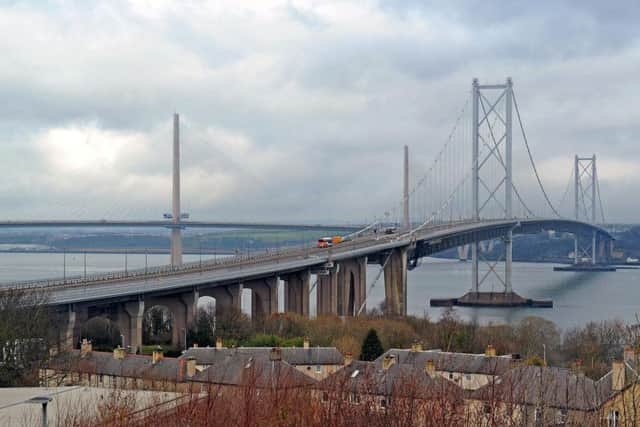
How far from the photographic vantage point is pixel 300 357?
1572 centimetres

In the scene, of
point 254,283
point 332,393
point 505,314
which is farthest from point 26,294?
point 505,314

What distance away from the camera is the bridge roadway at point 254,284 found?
20000 millimetres

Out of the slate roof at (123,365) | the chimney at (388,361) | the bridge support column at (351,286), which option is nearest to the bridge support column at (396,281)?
the bridge support column at (351,286)

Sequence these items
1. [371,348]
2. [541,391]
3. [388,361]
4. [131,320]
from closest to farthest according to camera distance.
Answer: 1. [541,391]
2. [388,361]
3. [371,348]
4. [131,320]

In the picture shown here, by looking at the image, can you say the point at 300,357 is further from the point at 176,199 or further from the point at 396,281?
the point at 176,199

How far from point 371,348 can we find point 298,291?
11.5 meters

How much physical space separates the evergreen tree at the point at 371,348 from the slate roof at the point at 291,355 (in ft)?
3.96

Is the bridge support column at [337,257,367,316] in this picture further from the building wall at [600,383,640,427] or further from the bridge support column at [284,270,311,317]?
the building wall at [600,383,640,427]

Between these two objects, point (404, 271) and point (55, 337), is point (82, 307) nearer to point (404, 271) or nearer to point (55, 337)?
point (55, 337)

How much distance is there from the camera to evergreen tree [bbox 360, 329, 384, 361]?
17328mm

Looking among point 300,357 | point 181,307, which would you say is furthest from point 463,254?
point 300,357

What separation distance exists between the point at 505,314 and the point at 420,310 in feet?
10.3

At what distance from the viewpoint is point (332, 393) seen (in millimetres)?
5777

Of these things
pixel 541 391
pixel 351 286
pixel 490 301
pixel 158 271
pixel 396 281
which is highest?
pixel 158 271
